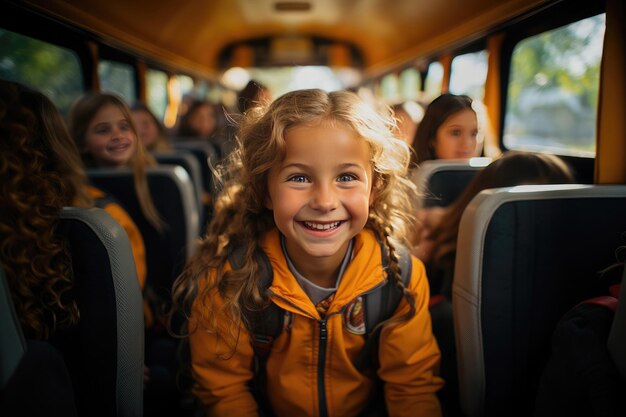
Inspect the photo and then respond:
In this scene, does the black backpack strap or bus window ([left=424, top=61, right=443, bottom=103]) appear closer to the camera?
the black backpack strap

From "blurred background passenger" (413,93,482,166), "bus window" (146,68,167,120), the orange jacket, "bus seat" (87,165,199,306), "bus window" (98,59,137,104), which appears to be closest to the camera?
the orange jacket

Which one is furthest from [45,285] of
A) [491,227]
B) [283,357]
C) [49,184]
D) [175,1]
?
[175,1]

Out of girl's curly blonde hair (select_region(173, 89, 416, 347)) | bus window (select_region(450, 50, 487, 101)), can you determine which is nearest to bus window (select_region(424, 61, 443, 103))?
bus window (select_region(450, 50, 487, 101))

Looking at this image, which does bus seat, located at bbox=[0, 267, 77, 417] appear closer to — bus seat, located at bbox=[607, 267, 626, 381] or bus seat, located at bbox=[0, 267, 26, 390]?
bus seat, located at bbox=[0, 267, 26, 390]

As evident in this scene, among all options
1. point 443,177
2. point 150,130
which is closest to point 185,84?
point 150,130

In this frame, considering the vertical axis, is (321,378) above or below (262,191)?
below

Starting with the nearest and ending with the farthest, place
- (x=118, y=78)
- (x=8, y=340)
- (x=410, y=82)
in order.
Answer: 1. (x=8, y=340)
2. (x=118, y=78)
3. (x=410, y=82)

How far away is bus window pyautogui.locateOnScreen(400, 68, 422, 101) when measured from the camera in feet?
11.1

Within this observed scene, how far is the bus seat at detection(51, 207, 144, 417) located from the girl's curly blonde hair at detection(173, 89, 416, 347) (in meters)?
0.19

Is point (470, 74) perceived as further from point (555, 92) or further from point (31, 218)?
point (31, 218)

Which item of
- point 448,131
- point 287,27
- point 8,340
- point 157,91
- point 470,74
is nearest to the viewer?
point 8,340

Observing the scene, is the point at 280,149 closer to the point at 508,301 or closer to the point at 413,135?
the point at 413,135

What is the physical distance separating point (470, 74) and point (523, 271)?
1.21 meters

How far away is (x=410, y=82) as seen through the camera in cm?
397
